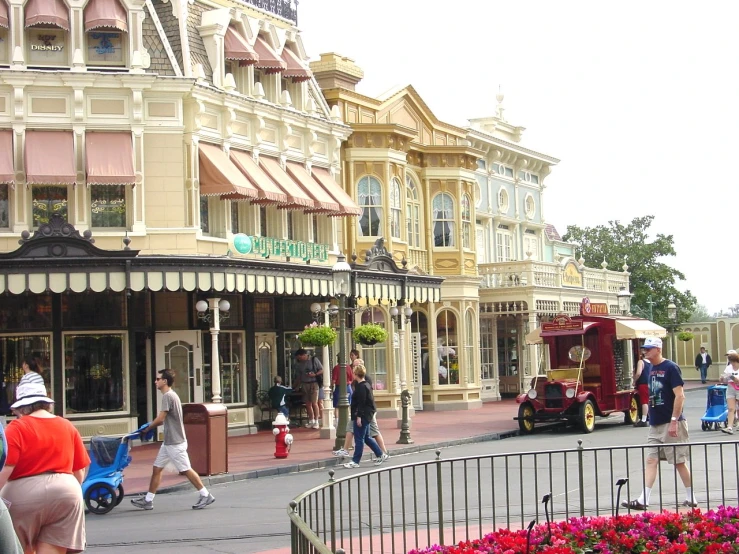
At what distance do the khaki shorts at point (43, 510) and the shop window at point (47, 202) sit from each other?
15896 mm

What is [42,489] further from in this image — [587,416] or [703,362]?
[703,362]

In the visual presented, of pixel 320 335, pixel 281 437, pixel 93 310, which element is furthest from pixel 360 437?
pixel 93 310

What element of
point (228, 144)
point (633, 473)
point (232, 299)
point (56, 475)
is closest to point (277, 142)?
point (228, 144)


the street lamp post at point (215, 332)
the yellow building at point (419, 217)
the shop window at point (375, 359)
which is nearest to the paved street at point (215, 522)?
the street lamp post at point (215, 332)

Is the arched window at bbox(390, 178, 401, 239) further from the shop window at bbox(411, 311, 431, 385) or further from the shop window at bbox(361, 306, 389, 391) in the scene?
the shop window at bbox(411, 311, 431, 385)

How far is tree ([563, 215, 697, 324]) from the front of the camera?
185 ft

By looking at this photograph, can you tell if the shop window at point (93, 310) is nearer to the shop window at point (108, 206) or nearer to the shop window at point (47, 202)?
the shop window at point (108, 206)

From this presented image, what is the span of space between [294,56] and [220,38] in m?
3.08

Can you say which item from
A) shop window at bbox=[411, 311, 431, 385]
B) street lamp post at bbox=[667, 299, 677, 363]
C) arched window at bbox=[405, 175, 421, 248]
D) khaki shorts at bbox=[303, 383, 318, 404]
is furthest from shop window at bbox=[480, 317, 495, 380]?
street lamp post at bbox=[667, 299, 677, 363]

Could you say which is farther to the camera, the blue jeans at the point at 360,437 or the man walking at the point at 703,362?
the man walking at the point at 703,362

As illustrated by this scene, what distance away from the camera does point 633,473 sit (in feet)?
54.9

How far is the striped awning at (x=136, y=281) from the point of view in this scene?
21891 mm

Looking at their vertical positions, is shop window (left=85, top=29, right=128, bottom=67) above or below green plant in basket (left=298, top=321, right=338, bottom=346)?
above

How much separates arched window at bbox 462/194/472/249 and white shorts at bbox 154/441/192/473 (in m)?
21.0
